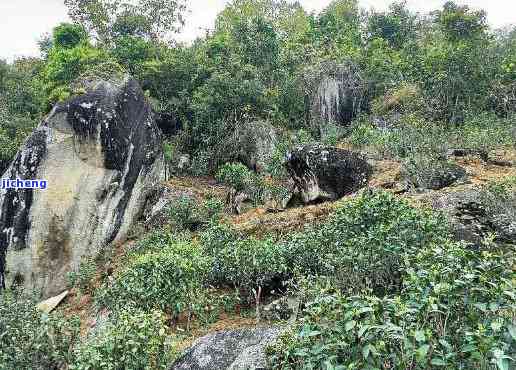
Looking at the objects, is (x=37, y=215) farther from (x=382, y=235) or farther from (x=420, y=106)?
(x=420, y=106)

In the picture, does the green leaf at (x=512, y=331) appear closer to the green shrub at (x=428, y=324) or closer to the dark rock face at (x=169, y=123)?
the green shrub at (x=428, y=324)

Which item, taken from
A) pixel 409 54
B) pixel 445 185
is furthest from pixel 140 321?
pixel 409 54

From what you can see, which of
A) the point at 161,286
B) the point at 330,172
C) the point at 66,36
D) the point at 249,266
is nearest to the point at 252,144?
the point at 330,172

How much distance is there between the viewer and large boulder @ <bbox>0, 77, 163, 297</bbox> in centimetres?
1156

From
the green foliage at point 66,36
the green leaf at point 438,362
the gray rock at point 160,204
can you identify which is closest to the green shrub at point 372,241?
the green leaf at point 438,362

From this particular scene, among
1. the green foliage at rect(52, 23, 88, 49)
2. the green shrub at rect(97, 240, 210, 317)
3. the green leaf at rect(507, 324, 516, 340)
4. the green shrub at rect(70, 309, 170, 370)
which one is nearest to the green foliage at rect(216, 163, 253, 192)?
the green shrub at rect(97, 240, 210, 317)

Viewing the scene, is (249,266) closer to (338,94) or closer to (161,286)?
(161,286)

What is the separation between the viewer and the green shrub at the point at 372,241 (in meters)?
5.56

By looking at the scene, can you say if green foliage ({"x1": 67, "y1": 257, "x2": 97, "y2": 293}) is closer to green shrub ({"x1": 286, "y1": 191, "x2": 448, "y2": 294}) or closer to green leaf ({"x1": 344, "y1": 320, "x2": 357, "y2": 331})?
green shrub ({"x1": 286, "y1": 191, "x2": 448, "y2": 294})

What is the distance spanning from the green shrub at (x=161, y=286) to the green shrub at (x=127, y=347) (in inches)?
55.6

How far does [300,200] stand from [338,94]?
304 inches

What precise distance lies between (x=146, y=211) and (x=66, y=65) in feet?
20.1

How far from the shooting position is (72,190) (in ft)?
39.2

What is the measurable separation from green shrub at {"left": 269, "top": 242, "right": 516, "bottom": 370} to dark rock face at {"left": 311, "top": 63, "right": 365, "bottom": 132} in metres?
15.0
